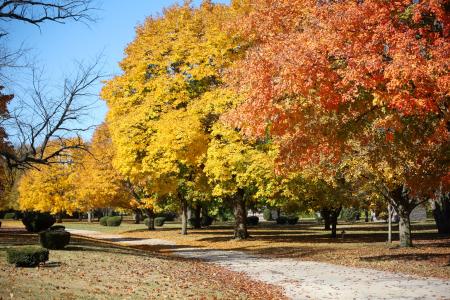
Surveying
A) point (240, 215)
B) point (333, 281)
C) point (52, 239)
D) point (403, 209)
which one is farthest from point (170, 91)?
point (333, 281)

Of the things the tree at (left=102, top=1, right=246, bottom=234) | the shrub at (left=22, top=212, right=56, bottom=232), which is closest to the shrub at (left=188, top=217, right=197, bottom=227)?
the shrub at (left=22, top=212, right=56, bottom=232)

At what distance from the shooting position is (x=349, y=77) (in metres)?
10.7

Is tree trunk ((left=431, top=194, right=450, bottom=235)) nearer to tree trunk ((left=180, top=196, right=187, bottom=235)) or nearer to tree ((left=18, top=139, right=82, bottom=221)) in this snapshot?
tree trunk ((left=180, top=196, right=187, bottom=235))

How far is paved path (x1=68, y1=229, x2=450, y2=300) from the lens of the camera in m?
12.3

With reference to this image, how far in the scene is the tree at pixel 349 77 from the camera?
1059 centimetres

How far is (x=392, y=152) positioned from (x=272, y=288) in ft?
21.8

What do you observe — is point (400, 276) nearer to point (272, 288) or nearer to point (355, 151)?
point (272, 288)

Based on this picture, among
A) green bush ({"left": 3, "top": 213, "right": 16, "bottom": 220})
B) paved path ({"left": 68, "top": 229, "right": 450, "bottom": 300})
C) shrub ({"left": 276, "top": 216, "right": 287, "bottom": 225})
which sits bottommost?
shrub ({"left": 276, "top": 216, "right": 287, "bottom": 225})

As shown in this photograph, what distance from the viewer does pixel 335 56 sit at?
1163 cm

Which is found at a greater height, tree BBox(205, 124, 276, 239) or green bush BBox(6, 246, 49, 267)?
tree BBox(205, 124, 276, 239)

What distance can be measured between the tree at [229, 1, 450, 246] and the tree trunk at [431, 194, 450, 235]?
2015 centimetres

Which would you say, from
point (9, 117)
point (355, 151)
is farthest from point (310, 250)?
point (9, 117)

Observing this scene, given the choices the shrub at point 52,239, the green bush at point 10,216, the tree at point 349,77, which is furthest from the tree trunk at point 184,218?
the green bush at point 10,216

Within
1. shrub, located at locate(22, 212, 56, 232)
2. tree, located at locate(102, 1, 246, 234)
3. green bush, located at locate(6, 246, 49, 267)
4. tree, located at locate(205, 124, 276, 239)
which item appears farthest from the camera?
shrub, located at locate(22, 212, 56, 232)
